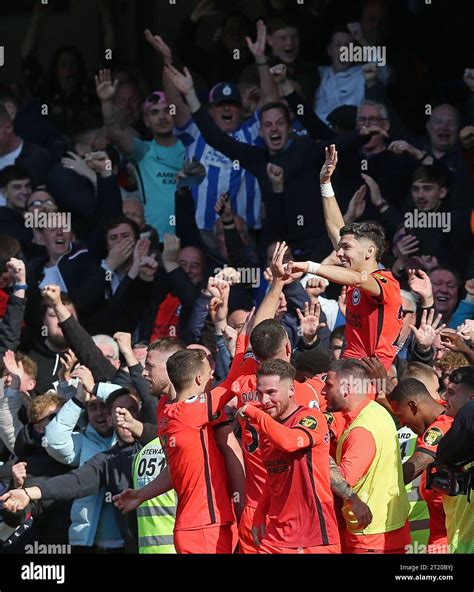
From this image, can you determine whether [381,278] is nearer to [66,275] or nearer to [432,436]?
[432,436]

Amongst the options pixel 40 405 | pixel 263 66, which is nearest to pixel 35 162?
pixel 263 66

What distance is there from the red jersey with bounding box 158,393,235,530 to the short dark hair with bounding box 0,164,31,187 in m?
4.97

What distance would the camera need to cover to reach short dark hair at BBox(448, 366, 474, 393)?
6.82 meters

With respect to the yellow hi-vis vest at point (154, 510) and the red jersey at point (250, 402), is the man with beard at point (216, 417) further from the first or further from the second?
the yellow hi-vis vest at point (154, 510)

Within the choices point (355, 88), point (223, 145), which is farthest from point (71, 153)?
point (355, 88)

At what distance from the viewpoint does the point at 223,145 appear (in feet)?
35.5

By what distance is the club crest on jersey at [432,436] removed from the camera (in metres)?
7.16

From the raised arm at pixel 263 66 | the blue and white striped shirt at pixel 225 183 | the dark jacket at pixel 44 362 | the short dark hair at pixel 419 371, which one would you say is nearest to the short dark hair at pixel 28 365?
the dark jacket at pixel 44 362

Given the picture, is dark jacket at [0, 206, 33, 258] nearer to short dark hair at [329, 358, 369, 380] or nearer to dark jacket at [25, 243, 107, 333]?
dark jacket at [25, 243, 107, 333]

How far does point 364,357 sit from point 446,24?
4890mm

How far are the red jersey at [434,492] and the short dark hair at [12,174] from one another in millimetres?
5228

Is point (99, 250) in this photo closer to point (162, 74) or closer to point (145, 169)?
point (145, 169)

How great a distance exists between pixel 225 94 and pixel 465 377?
5.14 meters
